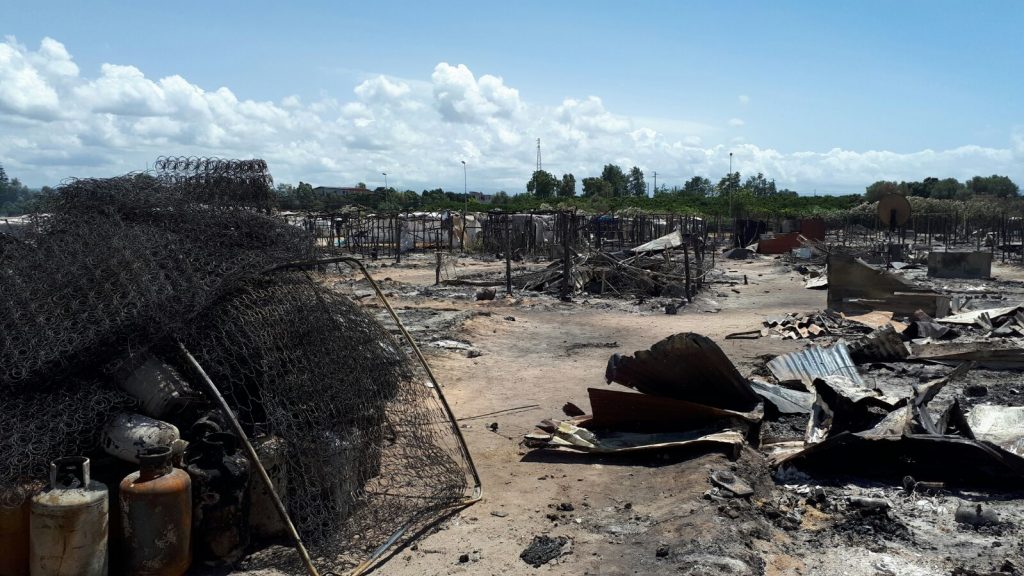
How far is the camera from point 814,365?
9055 mm

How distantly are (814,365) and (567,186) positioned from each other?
197 feet

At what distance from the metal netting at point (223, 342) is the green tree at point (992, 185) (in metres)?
78.4

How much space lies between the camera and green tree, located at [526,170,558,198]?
65375mm

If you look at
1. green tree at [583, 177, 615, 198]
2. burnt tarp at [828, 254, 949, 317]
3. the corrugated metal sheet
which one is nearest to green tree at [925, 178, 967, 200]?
green tree at [583, 177, 615, 198]

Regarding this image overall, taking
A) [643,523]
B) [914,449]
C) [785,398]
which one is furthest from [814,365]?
[643,523]

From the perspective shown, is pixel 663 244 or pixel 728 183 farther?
pixel 728 183

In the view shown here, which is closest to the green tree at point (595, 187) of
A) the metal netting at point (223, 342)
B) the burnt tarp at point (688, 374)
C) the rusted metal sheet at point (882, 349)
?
the rusted metal sheet at point (882, 349)

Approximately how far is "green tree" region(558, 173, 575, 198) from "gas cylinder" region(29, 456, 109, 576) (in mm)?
64037

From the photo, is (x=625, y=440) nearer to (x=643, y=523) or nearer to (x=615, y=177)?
(x=643, y=523)

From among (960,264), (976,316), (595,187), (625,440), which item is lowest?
(625,440)

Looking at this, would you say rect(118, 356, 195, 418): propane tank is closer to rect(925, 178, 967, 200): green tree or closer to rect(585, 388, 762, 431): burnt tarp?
rect(585, 388, 762, 431): burnt tarp

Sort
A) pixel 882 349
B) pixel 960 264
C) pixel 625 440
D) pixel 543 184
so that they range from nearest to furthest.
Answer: pixel 625 440
pixel 882 349
pixel 960 264
pixel 543 184

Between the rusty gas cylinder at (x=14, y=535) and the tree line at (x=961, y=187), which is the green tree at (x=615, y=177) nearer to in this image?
the tree line at (x=961, y=187)

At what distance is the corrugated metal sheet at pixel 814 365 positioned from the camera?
349 inches
